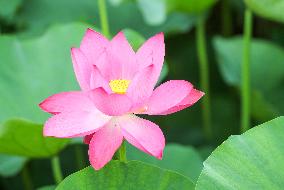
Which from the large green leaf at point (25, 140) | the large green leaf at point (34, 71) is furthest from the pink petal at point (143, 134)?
the large green leaf at point (34, 71)

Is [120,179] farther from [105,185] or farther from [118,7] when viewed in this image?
[118,7]

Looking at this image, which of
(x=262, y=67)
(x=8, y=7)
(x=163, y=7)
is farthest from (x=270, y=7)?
(x=8, y=7)

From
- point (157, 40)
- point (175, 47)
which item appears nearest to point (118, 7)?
point (175, 47)

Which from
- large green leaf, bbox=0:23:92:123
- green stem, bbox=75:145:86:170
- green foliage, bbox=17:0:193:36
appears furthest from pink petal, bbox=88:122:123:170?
green foliage, bbox=17:0:193:36

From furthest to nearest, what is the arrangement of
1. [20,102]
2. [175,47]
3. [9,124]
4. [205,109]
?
[175,47] → [205,109] → [20,102] → [9,124]

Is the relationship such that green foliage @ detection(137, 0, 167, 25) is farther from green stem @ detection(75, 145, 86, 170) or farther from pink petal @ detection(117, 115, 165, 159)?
pink petal @ detection(117, 115, 165, 159)

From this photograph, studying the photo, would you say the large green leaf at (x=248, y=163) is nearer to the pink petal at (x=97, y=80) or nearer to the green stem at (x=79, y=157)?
the pink petal at (x=97, y=80)
